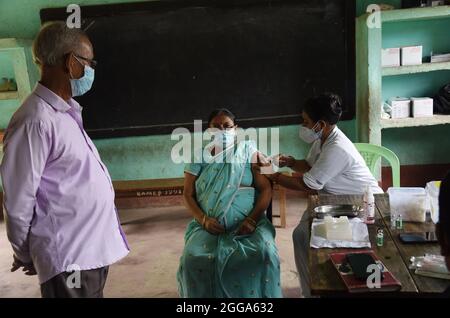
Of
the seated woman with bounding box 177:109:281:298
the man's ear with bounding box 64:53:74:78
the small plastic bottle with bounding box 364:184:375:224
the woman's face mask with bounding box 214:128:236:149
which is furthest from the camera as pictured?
the woman's face mask with bounding box 214:128:236:149

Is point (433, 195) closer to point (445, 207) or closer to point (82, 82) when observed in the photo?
point (445, 207)

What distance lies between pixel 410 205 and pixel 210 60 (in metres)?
2.54

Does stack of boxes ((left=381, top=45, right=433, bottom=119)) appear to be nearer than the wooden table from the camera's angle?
No

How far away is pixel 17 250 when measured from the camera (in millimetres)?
1567

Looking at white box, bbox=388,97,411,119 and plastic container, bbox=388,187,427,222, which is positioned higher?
white box, bbox=388,97,411,119

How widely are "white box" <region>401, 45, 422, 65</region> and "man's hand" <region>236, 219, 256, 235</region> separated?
2278 millimetres

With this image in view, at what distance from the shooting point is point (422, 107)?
149 inches

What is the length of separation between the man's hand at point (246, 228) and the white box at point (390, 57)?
85.7 inches

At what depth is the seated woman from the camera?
2.14 meters

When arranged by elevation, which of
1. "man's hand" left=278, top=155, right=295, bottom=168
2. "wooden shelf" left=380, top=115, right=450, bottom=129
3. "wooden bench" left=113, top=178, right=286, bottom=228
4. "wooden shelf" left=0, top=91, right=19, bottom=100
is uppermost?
"wooden shelf" left=0, top=91, right=19, bottom=100

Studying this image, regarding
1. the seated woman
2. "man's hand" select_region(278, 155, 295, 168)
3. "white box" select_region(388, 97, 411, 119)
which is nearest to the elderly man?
the seated woman

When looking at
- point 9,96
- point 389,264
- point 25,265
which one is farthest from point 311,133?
point 9,96

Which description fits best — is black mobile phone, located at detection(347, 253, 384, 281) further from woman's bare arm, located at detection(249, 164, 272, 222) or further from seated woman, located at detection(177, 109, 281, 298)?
woman's bare arm, located at detection(249, 164, 272, 222)

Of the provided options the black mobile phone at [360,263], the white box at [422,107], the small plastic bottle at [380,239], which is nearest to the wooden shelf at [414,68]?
the white box at [422,107]
